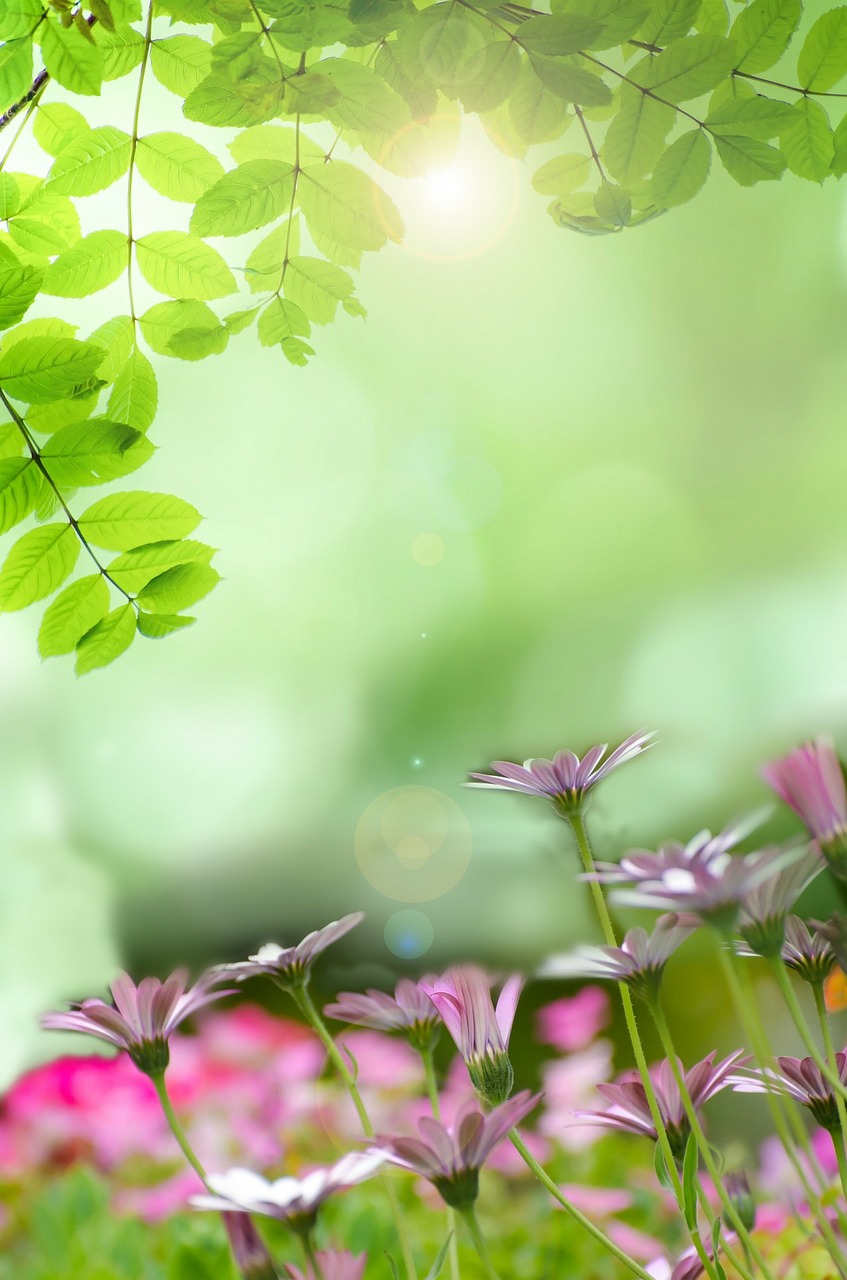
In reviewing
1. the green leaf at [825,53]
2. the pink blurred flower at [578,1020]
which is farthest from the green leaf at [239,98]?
the pink blurred flower at [578,1020]

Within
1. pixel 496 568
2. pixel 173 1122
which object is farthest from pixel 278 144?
pixel 496 568

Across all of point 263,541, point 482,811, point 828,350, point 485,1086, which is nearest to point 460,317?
point 263,541

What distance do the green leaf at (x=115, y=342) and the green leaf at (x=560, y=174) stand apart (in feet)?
0.99

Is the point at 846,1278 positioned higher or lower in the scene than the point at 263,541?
lower

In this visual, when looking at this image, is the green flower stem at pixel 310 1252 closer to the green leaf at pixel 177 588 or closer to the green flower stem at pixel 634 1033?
the green flower stem at pixel 634 1033

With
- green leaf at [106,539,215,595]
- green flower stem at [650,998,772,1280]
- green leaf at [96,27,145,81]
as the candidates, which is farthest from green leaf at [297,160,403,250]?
green flower stem at [650,998,772,1280]

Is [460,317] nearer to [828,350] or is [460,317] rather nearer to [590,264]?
[590,264]

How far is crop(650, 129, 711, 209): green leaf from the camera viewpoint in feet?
1.81

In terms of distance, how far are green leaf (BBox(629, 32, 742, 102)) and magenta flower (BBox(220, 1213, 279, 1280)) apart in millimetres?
582

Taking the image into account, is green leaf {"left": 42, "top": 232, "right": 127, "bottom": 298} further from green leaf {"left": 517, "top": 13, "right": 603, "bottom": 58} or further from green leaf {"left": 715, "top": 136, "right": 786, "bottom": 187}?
green leaf {"left": 715, "top": 136, "right": 786, "bottom": 187}

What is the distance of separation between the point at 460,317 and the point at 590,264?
122cm

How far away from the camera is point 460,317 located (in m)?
4.82

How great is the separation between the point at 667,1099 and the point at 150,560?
0.39 meters

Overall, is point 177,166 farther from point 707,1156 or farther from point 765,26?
point 707,1156
